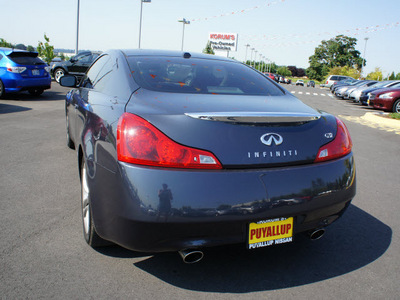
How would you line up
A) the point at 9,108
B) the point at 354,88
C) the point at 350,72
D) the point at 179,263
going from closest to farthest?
A: the point at 179,263
the point at 9,108
the point at 354,88
the point at 350,72

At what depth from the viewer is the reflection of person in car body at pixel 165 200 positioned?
2.17 metres

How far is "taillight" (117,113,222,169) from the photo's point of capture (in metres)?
2.24

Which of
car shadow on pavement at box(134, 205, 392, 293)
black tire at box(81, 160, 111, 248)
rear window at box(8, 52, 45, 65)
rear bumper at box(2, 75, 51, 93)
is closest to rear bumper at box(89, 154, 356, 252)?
black tire at box(81, 160, 111, 248)

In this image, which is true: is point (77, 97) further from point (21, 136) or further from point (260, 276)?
point (21, 136)

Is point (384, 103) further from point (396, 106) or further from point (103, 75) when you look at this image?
point (103, 75)

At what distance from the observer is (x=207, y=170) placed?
2.25m

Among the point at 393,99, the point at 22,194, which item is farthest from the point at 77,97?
the point at 393,99

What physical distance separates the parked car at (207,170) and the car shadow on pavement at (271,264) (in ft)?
0.89

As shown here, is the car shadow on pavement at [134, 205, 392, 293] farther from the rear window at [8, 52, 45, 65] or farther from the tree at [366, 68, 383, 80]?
the tree at [366, 68, 383, 80]

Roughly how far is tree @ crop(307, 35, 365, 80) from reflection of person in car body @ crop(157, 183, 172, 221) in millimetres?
117892

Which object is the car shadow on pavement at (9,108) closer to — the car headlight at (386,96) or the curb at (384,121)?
the curb at (384,121)

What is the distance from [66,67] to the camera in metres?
19.4

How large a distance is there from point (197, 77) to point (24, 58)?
11228mm

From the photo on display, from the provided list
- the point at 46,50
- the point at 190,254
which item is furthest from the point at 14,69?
the point at 46,50
